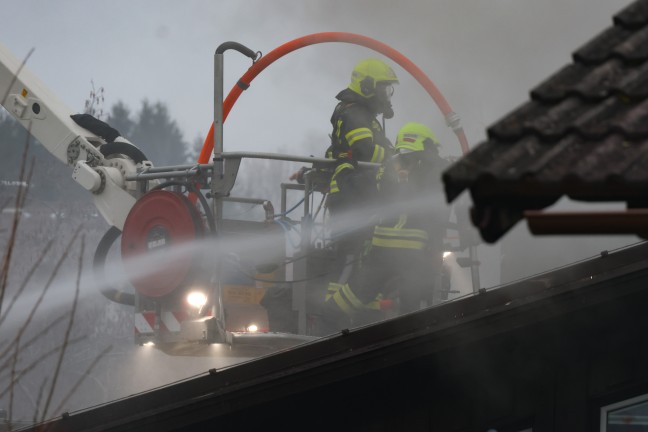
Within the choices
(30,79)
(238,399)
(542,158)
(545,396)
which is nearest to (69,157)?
(30,79)

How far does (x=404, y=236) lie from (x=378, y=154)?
0.72 meters

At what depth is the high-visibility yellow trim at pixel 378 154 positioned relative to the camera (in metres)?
8.15

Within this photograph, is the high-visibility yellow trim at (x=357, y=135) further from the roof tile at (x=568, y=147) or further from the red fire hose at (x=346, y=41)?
the roof tile at (x=568, y=147)

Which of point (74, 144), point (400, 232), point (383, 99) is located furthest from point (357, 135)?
point (74, 144)

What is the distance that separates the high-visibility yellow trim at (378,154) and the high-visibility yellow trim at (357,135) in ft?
0.35

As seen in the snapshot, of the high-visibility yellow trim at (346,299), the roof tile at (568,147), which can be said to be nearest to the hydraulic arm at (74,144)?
the high-visibility yellow trim at (346,299)

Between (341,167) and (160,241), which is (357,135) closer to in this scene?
(341,167)

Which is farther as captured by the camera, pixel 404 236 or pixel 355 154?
pixel 355 154

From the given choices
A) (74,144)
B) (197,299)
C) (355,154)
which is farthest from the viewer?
(74,144)

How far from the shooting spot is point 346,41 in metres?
8.66

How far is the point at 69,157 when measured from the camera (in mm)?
9023

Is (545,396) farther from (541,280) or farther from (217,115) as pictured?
(217,115)

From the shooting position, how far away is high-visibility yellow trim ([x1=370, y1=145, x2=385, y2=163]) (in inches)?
321

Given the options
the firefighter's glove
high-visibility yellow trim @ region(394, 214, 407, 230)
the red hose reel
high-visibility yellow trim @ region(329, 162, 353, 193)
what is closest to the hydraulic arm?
the red hose reel
